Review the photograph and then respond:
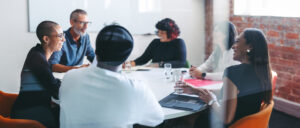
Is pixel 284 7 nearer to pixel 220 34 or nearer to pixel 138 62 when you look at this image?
pixel 220 34

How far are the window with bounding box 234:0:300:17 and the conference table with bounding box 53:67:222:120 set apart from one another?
126cm

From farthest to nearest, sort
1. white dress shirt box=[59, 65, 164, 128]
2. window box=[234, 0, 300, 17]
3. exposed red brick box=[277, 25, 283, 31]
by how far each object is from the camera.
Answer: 1. exposed red brick box=[277, 25, 283, 31]
2. window box=[234, 0, 300, 17]
3. white dress shirt box=[59, 65, 164, 128]

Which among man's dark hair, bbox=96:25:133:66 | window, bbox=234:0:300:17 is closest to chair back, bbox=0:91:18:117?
man's dark hair, bbox=96:25:133:66

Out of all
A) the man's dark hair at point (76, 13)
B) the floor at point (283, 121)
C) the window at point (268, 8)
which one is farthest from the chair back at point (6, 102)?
the window at point (268, 8)

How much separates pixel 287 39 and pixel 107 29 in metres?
2.30

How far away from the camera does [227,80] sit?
1.45m

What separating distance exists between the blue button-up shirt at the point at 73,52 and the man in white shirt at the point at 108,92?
1079 mm

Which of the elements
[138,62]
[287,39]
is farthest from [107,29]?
[287,39]

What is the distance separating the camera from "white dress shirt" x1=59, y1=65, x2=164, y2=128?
3.69ft

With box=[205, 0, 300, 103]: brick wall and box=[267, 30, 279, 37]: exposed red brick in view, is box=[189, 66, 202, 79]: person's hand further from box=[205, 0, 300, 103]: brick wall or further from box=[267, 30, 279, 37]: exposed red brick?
box=[267, 30, 279, 37]: exposed red brick

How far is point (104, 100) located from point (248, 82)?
726 mm

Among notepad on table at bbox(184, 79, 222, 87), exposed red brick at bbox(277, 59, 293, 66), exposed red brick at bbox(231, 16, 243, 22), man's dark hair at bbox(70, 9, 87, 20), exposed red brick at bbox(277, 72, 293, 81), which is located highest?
man's dark hair at bbox(70, 9, 87, 20)

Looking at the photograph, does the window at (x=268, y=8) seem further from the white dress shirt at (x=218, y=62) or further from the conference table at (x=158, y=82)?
the conference table at (x=158, y=82)

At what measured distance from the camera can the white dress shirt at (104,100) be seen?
3.69ft
